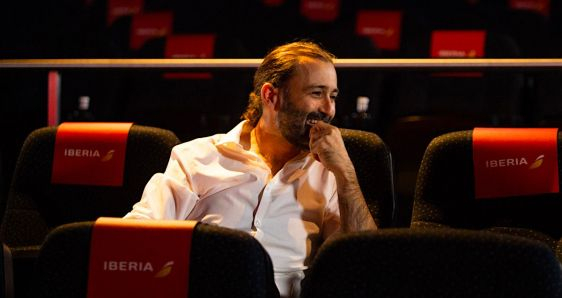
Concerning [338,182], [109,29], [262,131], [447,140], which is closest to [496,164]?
[447,140]

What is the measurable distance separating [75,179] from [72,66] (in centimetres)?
54

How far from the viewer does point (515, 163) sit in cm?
188

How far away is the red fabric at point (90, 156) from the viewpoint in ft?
7.14

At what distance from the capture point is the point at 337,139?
191 centimetres

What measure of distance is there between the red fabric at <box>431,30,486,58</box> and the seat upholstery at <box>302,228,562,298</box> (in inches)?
115

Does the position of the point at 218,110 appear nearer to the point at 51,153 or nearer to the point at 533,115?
the point at 533,115

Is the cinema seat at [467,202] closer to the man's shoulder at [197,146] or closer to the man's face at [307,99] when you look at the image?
the man's face at [307,99]

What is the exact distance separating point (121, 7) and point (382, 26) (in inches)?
72.4

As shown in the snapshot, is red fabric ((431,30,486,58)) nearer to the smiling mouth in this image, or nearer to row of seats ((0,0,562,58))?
row of seats ((0,0,562,58))

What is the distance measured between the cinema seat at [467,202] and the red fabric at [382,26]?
3.03m

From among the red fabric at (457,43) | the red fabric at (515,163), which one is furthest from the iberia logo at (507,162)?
the red fabric at (457,43)

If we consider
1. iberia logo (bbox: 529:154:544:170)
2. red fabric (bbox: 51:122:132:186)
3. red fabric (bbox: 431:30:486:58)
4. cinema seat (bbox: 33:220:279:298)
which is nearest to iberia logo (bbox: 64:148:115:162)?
red fabric (bbox: 51:122:132:186)

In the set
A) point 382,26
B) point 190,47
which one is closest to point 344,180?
point 190,47

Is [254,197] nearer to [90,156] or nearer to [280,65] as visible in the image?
[280,65]
